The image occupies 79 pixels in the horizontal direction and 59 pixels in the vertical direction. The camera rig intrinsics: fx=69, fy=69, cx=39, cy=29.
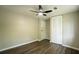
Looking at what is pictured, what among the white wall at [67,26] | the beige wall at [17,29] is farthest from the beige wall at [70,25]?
the beige wall at [17,29]

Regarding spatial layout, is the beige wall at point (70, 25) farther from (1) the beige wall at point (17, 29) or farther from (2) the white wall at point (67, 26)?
(1) the beige wall at point (17, 29)

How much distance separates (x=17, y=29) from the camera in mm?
1447

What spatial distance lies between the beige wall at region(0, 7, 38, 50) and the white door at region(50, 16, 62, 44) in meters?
0.31

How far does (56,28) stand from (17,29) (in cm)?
79

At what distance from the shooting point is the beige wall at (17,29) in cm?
133

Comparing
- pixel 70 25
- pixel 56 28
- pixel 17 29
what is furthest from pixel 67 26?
pixel 17 29

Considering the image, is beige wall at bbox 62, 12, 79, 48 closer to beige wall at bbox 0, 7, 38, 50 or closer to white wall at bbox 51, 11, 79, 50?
white wall at bbox 51, 11, 79, 50

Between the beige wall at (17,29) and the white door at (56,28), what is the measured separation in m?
0.31

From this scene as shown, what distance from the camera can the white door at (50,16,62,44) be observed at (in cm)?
124

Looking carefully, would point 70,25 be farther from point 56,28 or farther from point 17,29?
point 17,29

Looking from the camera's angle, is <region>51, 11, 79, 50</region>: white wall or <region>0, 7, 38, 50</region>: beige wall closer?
<region>51, 11, 79, 50</region>: white wall

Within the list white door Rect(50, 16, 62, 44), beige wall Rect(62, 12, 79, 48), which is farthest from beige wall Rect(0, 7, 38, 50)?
beige wall Rect(62, 12, 79, 48)
